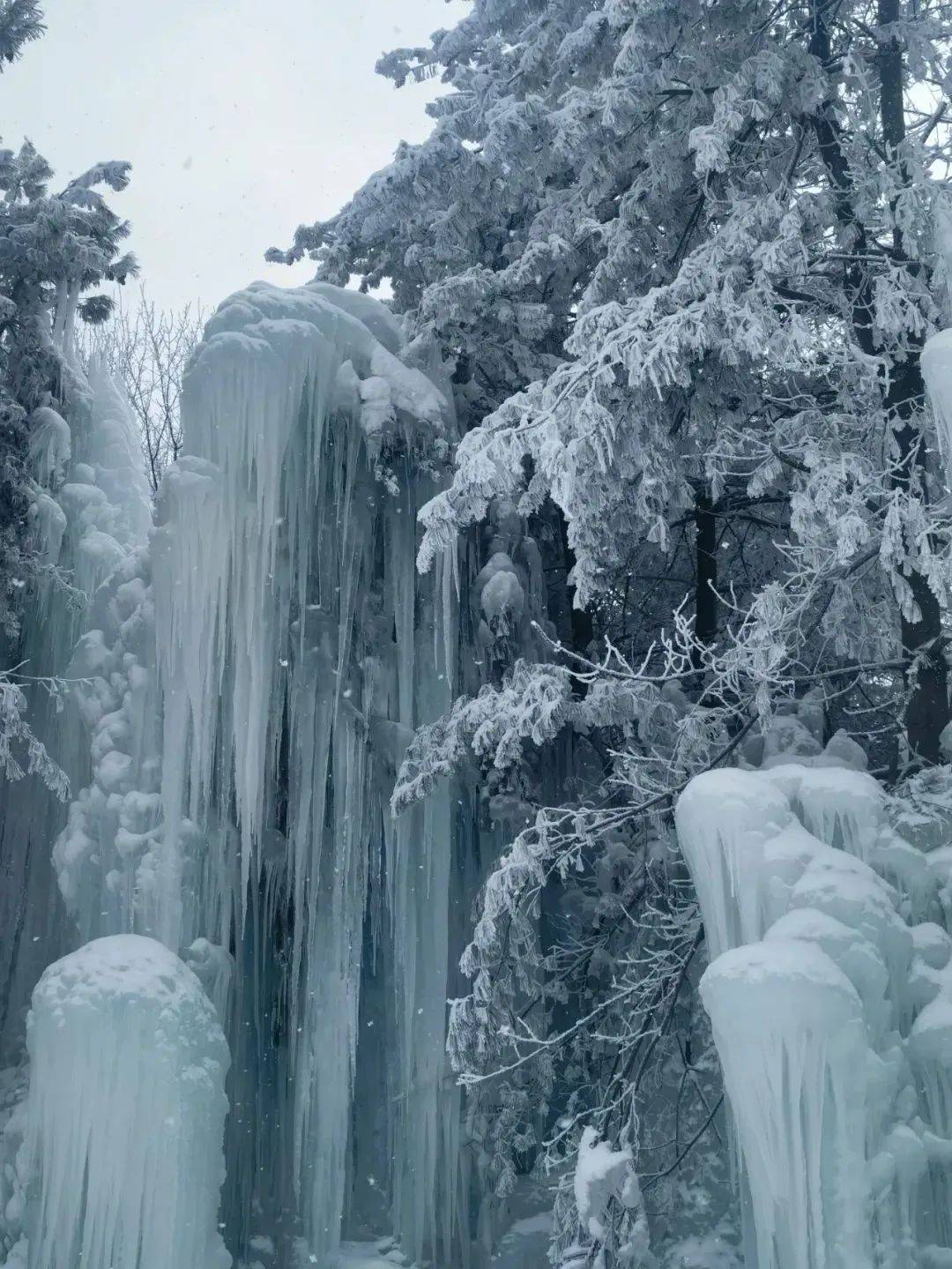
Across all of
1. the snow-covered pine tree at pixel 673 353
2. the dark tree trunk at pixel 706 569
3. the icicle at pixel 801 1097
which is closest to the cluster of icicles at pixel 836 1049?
the icicle at pixel 801 1097

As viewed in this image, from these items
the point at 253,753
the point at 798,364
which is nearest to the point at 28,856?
the point at 253,753

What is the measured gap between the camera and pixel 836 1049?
388 centimetres

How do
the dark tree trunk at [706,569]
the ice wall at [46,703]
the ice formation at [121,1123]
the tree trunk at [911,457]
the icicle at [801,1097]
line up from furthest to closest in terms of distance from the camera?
the ice wall at [46,703] → the dark tree trunk at [706,569] → the ice formation at [121,1123] → the tree trunk at [911,457] → the icicle at [801,1097]

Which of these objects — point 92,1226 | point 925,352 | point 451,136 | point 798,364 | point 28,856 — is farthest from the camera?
point 28,856

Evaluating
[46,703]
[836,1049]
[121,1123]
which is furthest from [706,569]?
[121,1123]

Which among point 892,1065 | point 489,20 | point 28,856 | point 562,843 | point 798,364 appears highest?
point 489,20

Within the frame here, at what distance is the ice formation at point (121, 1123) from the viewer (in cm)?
586

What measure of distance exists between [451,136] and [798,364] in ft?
8.79

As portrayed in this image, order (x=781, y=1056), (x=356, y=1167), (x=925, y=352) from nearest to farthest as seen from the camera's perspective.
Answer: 1. (x=781, y=1056)
2. (x=925, y=352)
3. (x=356, y=1167)

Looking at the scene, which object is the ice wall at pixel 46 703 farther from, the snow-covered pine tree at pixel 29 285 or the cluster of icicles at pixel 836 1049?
the cluster of icicles at pixel 836 1049

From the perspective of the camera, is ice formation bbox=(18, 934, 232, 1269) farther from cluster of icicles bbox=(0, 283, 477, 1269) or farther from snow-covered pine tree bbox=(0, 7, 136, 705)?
snow-covered pine tree bbox=(0, 7, 136, 705)

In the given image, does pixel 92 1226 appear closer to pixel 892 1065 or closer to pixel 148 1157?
pixel 148 1157

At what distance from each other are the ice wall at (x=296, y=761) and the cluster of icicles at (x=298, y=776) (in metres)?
0.02

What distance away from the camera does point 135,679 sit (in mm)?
7512
